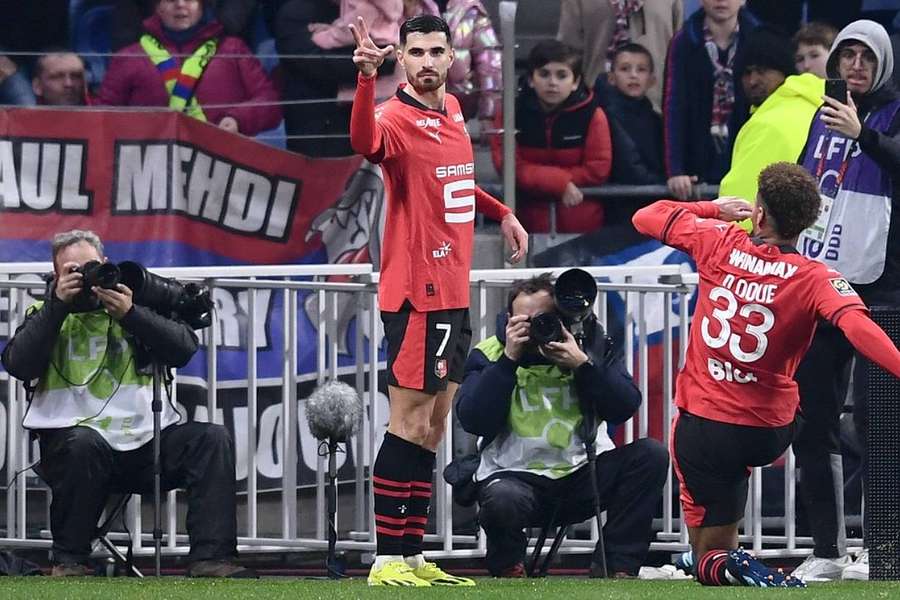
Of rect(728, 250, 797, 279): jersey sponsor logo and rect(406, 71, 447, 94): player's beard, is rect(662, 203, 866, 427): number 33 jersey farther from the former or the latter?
rect(406, 71, 447, 94): player's beard

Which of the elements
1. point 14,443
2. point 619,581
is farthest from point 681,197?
point 14,443

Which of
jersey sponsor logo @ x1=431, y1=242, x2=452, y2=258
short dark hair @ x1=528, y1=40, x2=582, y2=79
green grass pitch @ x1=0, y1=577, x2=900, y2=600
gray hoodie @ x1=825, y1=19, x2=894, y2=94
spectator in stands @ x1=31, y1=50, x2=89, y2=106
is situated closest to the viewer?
green grass pitch @ x1=0, y1=577, x2=900, y2=600

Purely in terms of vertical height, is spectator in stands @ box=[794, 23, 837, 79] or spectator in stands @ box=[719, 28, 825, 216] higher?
spectator in stands @ box=[794, 23, 837, 79]

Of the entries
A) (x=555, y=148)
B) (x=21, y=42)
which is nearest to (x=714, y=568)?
(x=555, y=148)

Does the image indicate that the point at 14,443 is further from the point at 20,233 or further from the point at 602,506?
the point at 602,506

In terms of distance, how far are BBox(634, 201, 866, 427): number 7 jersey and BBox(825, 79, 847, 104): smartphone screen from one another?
99cm

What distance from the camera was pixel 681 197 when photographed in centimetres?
991

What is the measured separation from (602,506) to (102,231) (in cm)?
271

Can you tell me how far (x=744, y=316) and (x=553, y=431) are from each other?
1328mm

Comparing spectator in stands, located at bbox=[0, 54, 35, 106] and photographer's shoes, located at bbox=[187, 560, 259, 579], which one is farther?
spectator in stands, located at bbox=[0, 54, 35, 106]

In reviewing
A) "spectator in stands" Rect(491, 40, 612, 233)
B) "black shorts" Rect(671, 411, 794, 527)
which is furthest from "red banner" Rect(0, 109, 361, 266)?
"black shorts" Rect(671, 411, 794, 527)

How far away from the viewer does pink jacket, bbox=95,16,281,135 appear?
31.8 ft

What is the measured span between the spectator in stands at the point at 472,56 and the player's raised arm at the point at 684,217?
228cm

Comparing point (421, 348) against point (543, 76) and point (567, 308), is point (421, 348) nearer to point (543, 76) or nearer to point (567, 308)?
point (567, 308)
